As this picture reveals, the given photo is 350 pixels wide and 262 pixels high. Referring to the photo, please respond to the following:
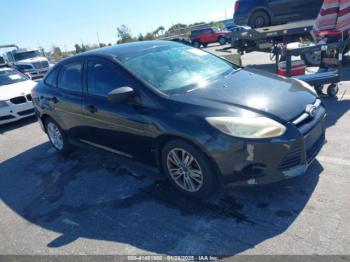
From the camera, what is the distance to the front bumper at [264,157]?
119 inches

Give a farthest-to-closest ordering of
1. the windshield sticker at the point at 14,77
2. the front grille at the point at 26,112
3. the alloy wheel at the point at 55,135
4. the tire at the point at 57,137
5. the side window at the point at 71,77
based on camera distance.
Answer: the windshield sticker at the point at 14,77 → the front grille at the point at 26,112 → the alloy wheel at the point at 55,135 → the tire at the point at 57,137 → the side window at the point at 71,77

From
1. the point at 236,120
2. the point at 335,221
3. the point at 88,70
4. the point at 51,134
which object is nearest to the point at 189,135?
the point at 236,120

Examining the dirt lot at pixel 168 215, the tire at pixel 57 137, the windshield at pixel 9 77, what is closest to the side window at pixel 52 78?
the tire at pixel 57 137

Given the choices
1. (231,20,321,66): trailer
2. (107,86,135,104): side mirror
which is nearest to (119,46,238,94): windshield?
(107,86,135,104): side mirror

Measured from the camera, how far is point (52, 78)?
5.35 m

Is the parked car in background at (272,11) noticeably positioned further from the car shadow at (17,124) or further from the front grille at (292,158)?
the front grille at (292,158)

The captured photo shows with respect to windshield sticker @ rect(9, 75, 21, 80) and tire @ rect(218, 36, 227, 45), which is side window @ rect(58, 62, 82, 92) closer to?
windshield sticker @ rect(9, 75, 21, 80)

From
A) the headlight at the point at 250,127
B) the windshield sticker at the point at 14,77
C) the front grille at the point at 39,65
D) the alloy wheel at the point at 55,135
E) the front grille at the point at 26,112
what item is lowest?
the front grille at the point at 39,65

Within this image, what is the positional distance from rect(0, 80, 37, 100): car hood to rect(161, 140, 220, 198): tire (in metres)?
6.20

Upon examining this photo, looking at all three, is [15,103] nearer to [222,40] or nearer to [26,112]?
[26,112]

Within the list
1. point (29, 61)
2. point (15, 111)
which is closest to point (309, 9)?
point (15, 111)

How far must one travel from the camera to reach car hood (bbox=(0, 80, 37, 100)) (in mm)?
8336

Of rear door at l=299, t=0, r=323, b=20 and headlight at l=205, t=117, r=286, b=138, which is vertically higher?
rear door at l=299, t=0, r=323, b=20

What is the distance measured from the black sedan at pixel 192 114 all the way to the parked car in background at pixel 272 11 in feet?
30.7
